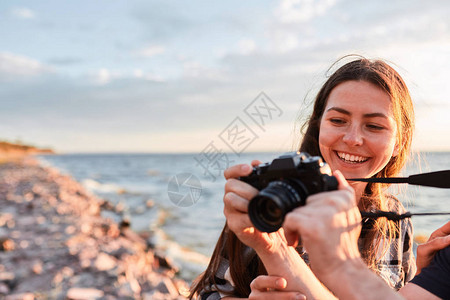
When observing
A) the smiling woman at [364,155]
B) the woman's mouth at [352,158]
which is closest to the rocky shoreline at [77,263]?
the smiling woman at [364,155]

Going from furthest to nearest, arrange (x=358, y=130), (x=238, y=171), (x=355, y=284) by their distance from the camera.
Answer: (x=358, y=130)
(x=238, y=171)
(x=355, y=284)

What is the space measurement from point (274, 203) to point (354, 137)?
2.37 ft

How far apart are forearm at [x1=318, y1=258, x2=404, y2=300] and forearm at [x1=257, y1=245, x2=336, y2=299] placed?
Answer: 37 cm

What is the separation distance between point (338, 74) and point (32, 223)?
6.85m

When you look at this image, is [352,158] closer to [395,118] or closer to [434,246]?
[395,118]

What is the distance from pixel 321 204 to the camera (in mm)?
1012

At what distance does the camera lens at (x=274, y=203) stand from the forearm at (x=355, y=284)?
0.75 ft

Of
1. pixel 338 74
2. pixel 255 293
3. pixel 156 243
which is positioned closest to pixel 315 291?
pixel 255 293

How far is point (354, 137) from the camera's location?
1.71 m

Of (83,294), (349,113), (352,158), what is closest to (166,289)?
(83,294)

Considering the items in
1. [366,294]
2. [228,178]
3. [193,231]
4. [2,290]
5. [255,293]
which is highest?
[228,178]

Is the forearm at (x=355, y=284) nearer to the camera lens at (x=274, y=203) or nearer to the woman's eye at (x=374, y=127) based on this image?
the camera lens at (x=274, y=203)

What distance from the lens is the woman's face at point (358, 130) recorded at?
5.70 feet

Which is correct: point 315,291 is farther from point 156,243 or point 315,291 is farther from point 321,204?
point 156,243
